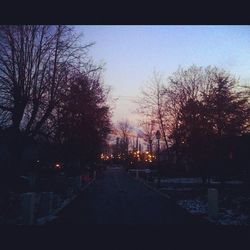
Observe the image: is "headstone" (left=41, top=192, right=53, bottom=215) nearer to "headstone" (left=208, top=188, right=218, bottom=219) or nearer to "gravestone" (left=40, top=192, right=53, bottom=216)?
"gravestone" (left=40, top=192, right=53, bottom=216)

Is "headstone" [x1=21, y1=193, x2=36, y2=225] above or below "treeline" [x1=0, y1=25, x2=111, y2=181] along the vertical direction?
below

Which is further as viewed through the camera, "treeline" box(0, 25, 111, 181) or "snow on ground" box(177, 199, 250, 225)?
"treeline" box(0, 25, 111, 181)

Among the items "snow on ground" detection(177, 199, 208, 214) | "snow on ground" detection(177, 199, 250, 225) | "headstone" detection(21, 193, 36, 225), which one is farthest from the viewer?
"snow on ground" detection(177, 199, 208, 214)

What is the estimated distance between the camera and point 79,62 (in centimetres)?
2319

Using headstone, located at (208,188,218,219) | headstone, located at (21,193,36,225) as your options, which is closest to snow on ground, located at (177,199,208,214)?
headstone, located at (208,188,218,219)

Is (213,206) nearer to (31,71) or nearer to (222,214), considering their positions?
(222,214)

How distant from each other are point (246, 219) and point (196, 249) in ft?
24.7

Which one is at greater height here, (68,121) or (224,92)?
(224,92)

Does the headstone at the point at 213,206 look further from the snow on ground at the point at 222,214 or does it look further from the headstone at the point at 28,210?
the headstone at the point at 28,210

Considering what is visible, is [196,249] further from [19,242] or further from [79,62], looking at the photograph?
[79,62]

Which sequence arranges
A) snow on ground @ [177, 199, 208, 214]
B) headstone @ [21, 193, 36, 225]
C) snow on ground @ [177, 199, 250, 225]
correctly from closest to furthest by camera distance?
headstone @ [21, 193, 36, 225], snow on ground @ [177, 199, 250, 225], snow on ground @ [177, 199, 208, 214]

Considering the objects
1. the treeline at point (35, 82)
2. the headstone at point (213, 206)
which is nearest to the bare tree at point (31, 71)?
the treeline at point (35, 82)

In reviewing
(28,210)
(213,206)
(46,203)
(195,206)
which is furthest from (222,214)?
(28,210)
